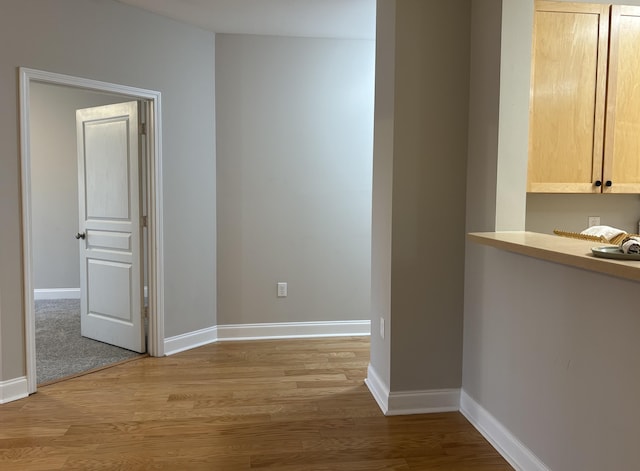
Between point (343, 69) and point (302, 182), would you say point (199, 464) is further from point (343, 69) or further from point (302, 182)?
point (343, 69)

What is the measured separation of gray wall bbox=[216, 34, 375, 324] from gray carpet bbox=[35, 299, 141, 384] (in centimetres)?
95

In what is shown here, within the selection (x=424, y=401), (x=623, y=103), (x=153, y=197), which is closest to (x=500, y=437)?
(x=424, y=401)

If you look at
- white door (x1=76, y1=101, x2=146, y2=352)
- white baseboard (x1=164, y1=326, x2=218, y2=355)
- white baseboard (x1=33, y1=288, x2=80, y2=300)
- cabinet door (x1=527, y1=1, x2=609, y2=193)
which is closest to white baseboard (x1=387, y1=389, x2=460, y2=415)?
cabinet door (x1=527, y1=1, x2=609, y2=193)

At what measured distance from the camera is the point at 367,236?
15.4 ft

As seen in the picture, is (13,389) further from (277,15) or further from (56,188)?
(56,188)

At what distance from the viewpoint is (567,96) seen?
2742mm

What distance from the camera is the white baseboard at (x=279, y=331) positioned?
176 inches

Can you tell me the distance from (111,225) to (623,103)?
12.0 feet

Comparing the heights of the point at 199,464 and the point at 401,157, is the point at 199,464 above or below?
below

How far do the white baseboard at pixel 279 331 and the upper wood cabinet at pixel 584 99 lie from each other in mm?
2396

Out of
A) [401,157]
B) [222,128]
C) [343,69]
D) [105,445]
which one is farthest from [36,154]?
[401,157]

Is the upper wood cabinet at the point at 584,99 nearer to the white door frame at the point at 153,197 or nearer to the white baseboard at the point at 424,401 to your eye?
the white baseboard at the point at 424,401

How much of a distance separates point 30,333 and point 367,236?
2714mm

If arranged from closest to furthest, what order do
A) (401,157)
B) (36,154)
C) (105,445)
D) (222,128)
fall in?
(105,445), (401,157), (222,128), (36,154)
